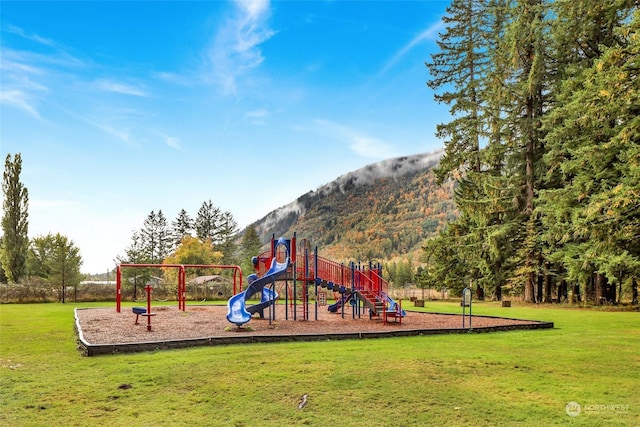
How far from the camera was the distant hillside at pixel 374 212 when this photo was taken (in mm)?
112406

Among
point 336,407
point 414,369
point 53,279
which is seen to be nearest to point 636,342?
point 414,369

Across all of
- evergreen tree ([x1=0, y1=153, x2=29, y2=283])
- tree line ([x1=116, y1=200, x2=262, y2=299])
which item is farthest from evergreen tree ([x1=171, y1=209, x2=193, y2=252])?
evergreen tree ([x1=0, y1=153, x2=29, y2=283])

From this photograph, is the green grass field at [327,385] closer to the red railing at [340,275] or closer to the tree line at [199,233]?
the red railing at [340,275]

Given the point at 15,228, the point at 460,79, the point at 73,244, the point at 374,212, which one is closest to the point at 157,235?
the point at 15,228

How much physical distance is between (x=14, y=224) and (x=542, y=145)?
1807 inches

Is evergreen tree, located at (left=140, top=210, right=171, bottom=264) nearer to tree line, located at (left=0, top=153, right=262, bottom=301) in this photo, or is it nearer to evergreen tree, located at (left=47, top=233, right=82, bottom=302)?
tree line, located at (left=0, top=153, right=262, bottom=301)

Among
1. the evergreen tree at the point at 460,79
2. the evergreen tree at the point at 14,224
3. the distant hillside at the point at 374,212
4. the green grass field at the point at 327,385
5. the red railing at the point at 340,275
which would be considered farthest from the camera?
the distant hillside at the point at 374,212

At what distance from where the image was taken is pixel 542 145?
104 ft

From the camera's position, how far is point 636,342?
1207cm

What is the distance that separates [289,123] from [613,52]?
33.4m

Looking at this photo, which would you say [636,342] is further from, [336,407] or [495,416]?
[336,407]

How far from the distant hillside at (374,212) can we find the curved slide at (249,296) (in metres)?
71.4

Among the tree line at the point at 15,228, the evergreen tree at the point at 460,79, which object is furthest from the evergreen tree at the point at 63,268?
the evergreen tree at the point at 460,79

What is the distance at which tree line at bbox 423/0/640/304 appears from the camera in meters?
19.0
